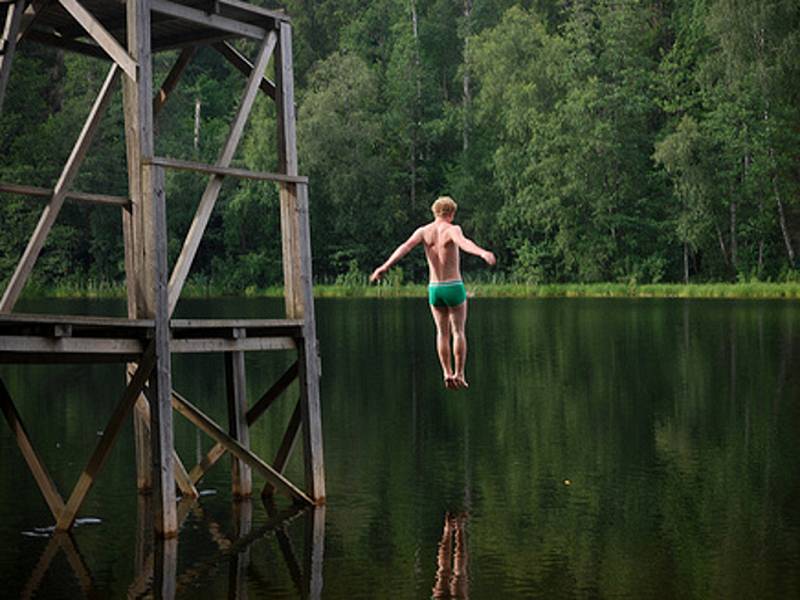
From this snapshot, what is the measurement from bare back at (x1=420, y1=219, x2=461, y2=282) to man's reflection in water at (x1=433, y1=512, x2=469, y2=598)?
2.50 metres

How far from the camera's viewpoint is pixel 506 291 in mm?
80000

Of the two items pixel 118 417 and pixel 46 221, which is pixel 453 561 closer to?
pixel 118 417

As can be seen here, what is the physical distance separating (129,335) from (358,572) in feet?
10.3

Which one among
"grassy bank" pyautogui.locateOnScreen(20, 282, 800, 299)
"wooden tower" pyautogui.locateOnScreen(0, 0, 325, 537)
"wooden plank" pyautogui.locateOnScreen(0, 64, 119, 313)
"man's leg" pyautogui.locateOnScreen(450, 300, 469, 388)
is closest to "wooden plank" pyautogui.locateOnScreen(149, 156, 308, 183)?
"wooden tower" pyautogui.locateOnScreen(0, 0, 325, 537)

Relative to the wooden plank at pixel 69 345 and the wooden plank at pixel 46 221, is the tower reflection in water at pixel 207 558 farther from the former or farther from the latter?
the wooden plank at pixel 46 221

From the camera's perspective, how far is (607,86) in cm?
7781

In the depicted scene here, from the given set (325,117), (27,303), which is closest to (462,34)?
(325,117)

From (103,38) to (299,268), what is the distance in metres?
3.35

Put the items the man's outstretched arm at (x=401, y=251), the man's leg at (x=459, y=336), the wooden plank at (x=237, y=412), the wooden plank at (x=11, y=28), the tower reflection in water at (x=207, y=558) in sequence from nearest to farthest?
1. the tower reflection in water at (x=207, y=558)
2. the man's outstretched arm at (x=401, y=251)
3. the man's leg at (x=459, y=336)
4. the wooden plank at (x=11, y=28)
5. the wooden plank at (x=237, y=412)

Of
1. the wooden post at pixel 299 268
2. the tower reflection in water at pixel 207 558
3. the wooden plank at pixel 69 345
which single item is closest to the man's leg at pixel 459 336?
the tower reflection in water at pixel 207 558

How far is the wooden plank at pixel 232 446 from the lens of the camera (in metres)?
15.1

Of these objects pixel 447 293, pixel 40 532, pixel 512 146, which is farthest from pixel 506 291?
pixel 447 293

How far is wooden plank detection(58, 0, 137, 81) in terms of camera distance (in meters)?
14.0

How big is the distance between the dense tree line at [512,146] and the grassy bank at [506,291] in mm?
1537
